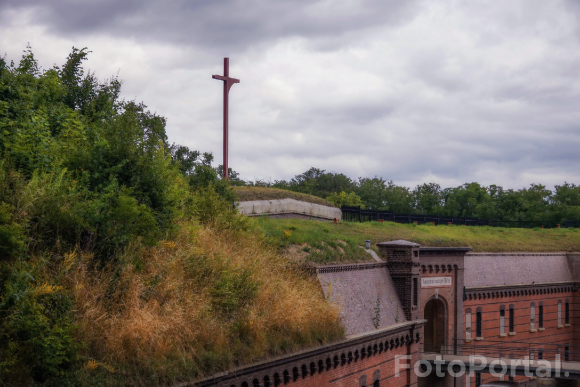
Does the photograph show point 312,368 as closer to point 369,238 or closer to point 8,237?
point 8,237

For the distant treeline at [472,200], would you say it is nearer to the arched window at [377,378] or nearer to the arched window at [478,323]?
the arched window at [478,323]

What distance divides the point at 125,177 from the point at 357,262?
10.4 m

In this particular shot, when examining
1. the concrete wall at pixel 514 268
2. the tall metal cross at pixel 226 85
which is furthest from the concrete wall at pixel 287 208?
the concrete wall at pixel 514 268

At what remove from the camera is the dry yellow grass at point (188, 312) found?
34.2 ft

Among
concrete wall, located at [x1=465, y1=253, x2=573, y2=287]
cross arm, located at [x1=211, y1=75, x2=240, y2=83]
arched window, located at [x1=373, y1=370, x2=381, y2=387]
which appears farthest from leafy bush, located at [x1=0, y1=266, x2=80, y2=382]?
concrete wall, located at [x1=465, y1=253, x2=573, y2=287]

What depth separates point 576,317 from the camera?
3841cm

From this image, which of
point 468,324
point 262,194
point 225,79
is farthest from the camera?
point 262,194

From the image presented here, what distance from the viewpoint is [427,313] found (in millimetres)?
27250

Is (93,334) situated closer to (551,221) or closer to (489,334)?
(489,334)

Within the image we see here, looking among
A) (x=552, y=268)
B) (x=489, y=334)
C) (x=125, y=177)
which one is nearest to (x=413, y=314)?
(x=489, y=334)

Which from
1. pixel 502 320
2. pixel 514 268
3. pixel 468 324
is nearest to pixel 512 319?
pixel 502 320

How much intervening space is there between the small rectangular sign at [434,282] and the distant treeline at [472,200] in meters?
44.1

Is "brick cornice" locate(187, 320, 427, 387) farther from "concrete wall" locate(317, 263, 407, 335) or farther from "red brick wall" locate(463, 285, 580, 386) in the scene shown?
"red brick wall" locate(463, 285, 580, 386)

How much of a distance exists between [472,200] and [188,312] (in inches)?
2728
